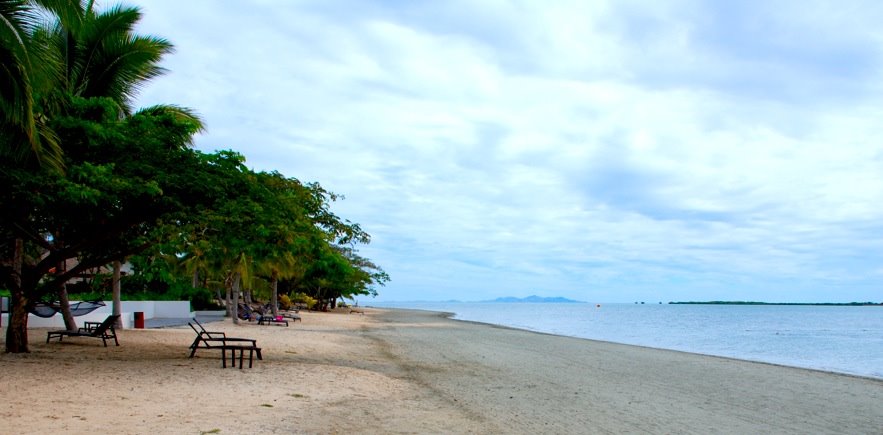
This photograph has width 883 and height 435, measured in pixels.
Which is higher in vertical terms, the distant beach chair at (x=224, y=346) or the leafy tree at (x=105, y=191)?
the leafy tree at (x=105, y=191)

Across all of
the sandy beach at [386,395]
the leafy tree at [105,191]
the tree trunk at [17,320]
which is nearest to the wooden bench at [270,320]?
the sandy beach at [386,395]

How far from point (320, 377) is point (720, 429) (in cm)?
617

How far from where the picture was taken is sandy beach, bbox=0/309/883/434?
7266 mm

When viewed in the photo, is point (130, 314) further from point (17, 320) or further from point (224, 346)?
point (224, 346)

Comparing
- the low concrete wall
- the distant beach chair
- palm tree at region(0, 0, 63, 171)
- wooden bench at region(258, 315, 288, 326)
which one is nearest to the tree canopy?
palm tree at region(0, 0, 63, 171)

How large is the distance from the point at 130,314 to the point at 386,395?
15.9 m

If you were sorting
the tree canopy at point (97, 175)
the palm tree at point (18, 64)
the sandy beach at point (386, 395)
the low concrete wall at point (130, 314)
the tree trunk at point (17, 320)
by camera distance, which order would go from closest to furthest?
the sandy beach at point (386, 395), the palm tree at point (18, 64), the tree canopy at point (97, 175), the tree trunk at point (17, 320), the low concrete wall at point (130, 314)

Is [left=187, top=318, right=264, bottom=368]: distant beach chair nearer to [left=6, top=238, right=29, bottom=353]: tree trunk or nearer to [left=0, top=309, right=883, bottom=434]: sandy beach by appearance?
[left=0, top=309, right=883, bottom=434]: sandy beach

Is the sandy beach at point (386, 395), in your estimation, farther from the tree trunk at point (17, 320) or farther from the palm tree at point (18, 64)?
the palm tree at point (18, 64)

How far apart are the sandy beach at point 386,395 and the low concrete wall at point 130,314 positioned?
11.0 ft

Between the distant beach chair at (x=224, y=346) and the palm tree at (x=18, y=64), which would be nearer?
the palm tree at (x=18, y=64)

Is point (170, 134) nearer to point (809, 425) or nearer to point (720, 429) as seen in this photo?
point (720, 429)

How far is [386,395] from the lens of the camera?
32.0 ft

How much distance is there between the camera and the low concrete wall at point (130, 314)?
65.1 feet
